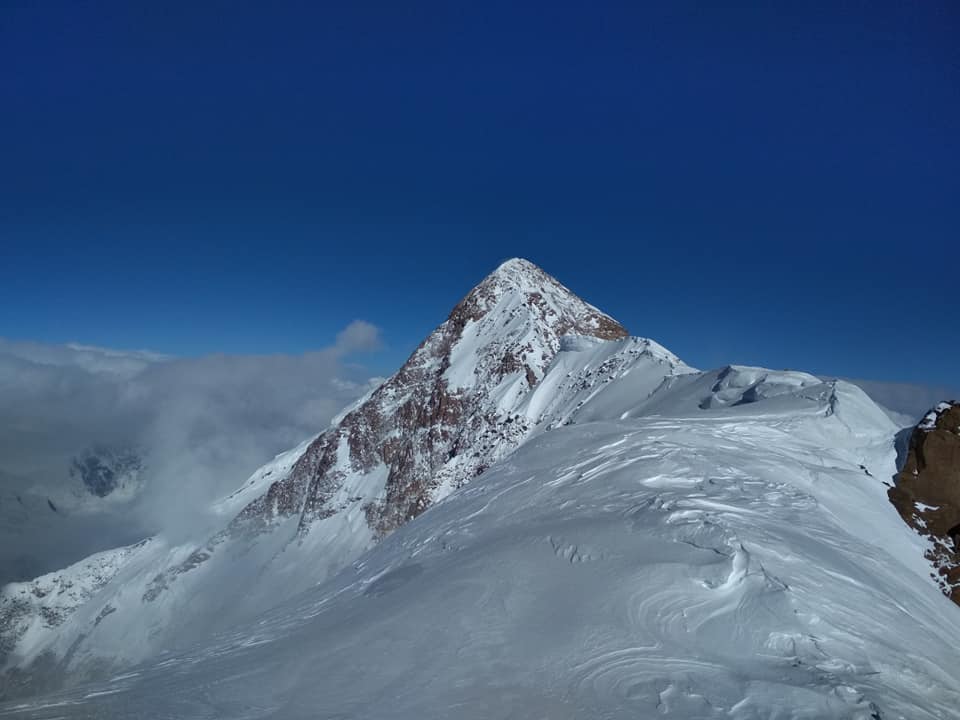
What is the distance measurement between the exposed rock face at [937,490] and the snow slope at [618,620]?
0.77 m

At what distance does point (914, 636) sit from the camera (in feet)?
23.4

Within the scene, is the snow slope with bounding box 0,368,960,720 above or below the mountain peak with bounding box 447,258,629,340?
below

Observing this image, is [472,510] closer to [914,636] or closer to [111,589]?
[914,636]

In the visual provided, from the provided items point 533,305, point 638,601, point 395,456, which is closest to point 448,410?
point 395,456

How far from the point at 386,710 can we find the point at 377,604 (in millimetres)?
3585

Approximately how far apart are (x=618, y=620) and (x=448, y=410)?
49.0m

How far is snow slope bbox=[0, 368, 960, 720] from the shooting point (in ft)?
18.0

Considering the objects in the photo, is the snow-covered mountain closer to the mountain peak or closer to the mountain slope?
the mountain slope

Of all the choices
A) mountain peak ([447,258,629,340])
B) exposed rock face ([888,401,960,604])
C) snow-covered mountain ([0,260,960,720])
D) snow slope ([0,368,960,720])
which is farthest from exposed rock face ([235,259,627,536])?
snow slope ([0,368,960,720])

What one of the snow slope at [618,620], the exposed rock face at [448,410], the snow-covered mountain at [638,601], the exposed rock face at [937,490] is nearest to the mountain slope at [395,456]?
the exposed rock face at [448,410]

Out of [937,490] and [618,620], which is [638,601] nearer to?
[618,620]

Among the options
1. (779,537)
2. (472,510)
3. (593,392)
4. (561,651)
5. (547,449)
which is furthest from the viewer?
(593,392)

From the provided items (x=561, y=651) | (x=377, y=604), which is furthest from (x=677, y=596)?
(x=377, y=604)

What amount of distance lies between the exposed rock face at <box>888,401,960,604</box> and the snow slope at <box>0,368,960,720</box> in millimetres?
767
